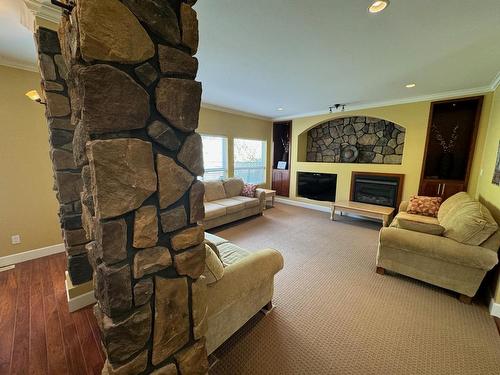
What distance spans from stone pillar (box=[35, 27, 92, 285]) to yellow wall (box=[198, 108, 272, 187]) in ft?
10.1

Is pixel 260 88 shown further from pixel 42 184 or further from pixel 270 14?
pixel 42 184

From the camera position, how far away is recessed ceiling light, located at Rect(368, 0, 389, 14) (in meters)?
1.50

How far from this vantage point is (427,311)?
2010 mm

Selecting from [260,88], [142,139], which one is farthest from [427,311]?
[260,88]

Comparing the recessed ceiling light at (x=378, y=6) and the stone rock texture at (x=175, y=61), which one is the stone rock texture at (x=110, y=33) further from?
the recessed ceiling light at (x=378, y=6)

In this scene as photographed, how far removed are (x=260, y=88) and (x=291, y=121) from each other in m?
2.69

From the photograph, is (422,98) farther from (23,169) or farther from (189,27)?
(23,169)

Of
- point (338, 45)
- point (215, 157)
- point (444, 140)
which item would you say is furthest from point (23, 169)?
point (444, 140)

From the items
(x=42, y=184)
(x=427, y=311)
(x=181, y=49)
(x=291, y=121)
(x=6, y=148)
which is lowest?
(x=427, y=311)

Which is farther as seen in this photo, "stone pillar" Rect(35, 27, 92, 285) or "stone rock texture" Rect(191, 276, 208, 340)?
"stone pillar" Rect(35, 27, 92, 285)

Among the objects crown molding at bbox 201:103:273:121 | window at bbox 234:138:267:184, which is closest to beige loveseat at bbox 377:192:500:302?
window at bbox 234:138:267:184

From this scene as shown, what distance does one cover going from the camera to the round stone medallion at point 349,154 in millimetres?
5191

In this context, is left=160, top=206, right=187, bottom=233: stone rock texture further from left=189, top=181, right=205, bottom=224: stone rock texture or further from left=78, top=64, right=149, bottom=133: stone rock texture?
left=78, top=64, right=149, bottom=133: stone rock texture

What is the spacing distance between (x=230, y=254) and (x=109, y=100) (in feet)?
5.68
